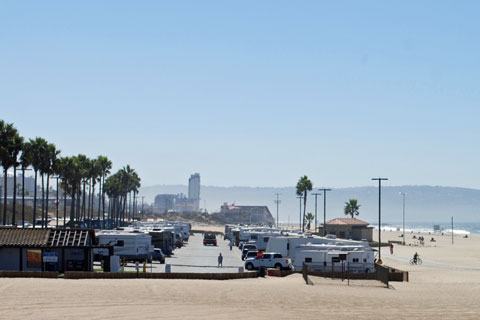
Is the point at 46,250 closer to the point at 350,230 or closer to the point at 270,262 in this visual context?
the point at 270,262

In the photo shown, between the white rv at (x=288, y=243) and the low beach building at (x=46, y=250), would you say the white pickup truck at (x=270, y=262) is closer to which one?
the white rv at (x=288, y=243)

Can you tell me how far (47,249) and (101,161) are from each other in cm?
8952

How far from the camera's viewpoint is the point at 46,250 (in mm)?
44562

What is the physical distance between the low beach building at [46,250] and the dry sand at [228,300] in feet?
17.6

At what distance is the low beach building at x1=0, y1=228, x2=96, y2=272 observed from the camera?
44500mm

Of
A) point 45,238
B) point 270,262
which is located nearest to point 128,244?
point 270,262

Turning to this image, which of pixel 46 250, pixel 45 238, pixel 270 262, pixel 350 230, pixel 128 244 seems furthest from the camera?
pixel 350 230

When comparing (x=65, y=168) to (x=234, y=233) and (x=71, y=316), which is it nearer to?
(x=234, y=233)

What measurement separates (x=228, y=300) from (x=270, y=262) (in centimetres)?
2089

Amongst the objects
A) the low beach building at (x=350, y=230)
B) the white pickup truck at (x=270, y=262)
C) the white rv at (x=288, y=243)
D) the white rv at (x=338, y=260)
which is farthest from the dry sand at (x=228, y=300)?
the low beach building at (x=350, y=230)

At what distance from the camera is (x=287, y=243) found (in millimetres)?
57594

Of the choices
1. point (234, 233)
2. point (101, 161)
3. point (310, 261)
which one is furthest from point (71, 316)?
point (101, 161)

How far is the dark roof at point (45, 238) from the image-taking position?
45.0m

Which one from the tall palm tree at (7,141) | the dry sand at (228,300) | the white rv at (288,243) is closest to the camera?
the dry sand at (228,300)
